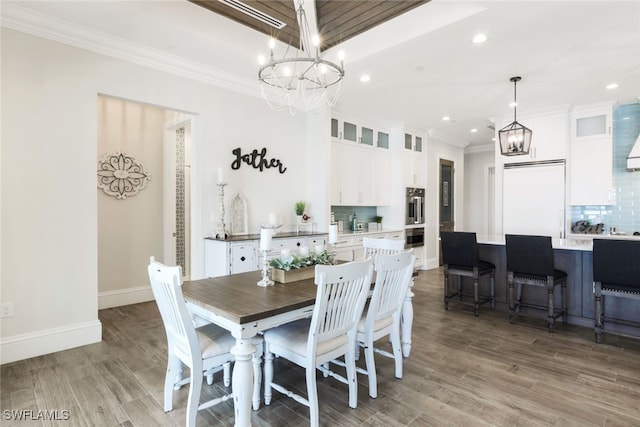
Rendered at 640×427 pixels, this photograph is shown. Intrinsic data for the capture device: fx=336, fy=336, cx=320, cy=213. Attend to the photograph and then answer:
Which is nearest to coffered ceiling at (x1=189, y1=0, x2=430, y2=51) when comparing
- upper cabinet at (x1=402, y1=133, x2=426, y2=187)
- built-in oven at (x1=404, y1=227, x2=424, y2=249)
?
upper cabinet at (x1=402, y1=133, x2=426, y2=187)

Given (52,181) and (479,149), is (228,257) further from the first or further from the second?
(479,149)

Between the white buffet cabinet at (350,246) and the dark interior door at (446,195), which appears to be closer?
the white buffet cabinet at (350,246)

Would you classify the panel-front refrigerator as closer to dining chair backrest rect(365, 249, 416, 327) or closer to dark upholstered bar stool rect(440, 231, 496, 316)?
dark upholstered bar stool rect(440, 231, 496, 316)

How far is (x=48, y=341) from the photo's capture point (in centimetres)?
304

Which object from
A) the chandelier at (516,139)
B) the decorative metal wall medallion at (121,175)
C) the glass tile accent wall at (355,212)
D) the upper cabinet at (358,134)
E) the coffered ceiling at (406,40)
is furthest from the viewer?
the glass tile accent wall at (355,212)

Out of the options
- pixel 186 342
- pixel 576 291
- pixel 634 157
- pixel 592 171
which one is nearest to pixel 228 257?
pixel 186 342

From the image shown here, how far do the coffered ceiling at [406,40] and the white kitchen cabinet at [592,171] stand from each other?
78cm

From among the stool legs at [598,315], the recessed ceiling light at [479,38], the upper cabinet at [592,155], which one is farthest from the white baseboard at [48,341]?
the upper cabinet at [592,155]

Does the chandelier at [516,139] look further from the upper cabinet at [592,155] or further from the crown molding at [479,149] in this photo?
the crown molding at [479,149]

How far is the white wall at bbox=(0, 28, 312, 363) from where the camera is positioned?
9.44ft

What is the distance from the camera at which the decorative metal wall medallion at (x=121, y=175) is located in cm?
433

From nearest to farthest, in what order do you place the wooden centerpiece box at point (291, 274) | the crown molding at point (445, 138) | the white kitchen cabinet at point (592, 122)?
the wooden centerpiece box at point (291, 274), the white kitchen cabinet at point (592, 122), the crown molding at point (445, 138)

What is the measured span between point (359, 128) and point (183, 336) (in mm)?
4796

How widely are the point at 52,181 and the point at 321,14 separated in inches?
118
